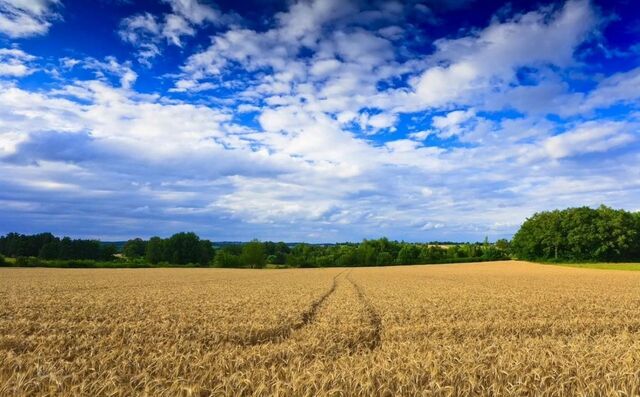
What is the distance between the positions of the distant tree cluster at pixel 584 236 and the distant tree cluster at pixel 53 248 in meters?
120

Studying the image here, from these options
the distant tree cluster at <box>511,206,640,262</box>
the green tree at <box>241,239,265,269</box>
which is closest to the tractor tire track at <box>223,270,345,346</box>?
the distant tree cluster at <box>511,206,640,262</box>

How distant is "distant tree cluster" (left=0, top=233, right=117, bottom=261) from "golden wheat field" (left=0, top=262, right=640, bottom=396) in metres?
122

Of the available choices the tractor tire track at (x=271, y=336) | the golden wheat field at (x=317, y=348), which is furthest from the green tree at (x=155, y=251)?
the tractor tire track at (x=271, y=336)

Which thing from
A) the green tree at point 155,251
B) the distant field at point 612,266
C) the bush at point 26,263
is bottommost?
the distant field at point 612,266

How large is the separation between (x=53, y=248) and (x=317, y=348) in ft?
461

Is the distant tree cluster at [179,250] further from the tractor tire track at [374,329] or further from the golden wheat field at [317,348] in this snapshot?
the tractor tire track at [374,329]

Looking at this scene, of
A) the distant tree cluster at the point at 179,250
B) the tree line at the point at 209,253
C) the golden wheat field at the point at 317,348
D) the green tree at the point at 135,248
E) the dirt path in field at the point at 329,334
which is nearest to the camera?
the golden wheat field at the point at 317,348

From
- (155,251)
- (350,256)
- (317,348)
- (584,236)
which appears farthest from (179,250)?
(317,348)

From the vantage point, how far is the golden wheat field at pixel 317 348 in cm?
606

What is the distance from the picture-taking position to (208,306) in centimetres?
1870

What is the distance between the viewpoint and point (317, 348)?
10.2 metres

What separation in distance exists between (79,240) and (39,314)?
425 feet

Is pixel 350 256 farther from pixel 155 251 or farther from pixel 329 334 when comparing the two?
pixel 329 334

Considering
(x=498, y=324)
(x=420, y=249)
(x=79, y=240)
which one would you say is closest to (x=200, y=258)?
(x=79, y=240)
